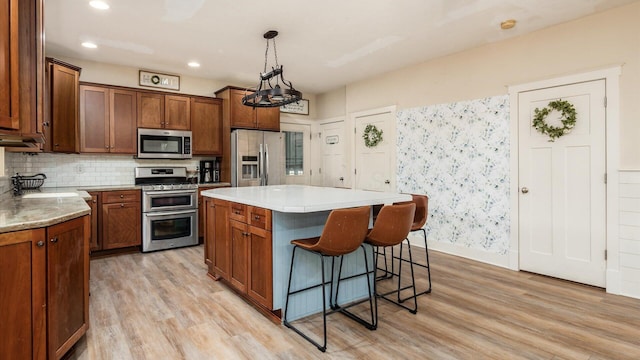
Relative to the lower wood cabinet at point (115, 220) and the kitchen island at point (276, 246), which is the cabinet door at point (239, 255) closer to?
the kitchen island at point (276, 246)

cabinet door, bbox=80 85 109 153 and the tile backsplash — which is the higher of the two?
cabinet door, bbox=80 85 109 153

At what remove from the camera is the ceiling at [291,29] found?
3.07 m

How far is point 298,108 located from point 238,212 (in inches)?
164

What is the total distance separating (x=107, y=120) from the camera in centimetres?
450

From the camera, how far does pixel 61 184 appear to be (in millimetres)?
4445

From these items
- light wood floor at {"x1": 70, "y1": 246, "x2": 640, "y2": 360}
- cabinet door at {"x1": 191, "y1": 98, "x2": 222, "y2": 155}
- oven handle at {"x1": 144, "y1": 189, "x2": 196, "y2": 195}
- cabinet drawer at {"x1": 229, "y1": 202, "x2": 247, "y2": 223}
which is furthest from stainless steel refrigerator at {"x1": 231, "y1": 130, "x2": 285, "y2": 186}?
cabinet drawer at {"x1": 229, "y1": 202, "x2": 247, "y2": 223}

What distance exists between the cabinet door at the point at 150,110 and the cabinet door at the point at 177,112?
68mm

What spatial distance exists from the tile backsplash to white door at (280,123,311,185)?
2.12m

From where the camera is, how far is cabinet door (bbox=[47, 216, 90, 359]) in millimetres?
1735

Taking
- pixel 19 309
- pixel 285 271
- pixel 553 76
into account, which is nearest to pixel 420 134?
pixel 553 76

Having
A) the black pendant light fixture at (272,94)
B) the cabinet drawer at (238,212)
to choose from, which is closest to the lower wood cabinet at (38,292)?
the cabinet drawer at (238,212)

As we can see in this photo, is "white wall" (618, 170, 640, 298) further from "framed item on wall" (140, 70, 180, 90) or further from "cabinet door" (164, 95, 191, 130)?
"framed item on wall" (140, 70, 180, 90)

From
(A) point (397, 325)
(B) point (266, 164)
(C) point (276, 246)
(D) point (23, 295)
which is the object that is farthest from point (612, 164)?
(D) point (23, 295)

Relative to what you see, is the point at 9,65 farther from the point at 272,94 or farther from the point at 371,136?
the point at 371,136
